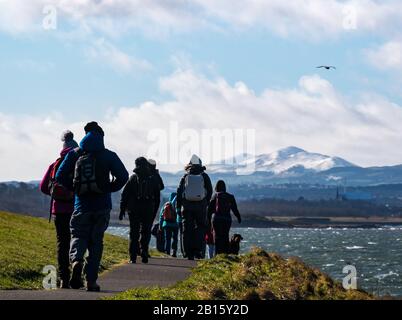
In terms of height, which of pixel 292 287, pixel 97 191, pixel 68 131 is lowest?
pixel 292 287

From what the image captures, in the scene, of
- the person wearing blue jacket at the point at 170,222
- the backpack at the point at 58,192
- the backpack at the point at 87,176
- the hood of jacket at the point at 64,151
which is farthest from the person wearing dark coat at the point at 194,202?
the backpack at the point at 87,176

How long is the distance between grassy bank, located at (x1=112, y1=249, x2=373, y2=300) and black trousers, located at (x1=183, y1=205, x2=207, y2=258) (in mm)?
1072

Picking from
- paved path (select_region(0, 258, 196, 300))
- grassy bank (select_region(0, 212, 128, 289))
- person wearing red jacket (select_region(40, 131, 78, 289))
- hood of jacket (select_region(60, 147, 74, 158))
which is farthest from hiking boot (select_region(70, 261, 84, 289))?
hood of jacket (select_region(60, 147, 74, 158))

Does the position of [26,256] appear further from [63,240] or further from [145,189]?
[63,240]

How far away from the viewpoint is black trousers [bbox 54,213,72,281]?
14.5m

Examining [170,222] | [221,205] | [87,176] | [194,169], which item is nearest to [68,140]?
[87,176]

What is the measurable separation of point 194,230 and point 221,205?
3.15 feet

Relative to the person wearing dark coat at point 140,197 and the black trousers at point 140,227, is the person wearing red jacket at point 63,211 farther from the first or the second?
the black trousers at point 140,227
